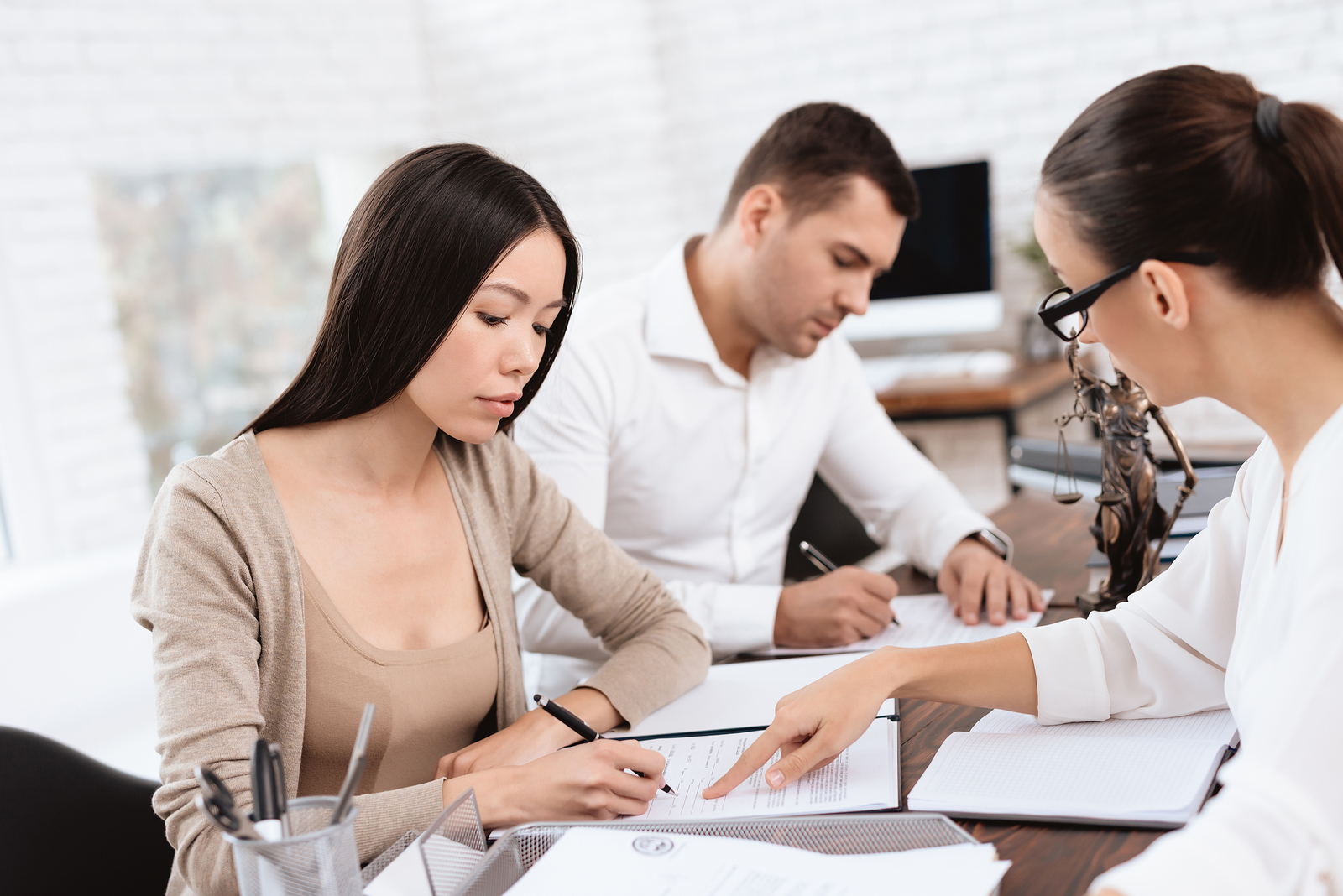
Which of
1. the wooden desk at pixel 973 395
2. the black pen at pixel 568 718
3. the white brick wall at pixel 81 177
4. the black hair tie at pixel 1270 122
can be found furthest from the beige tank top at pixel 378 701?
the white brick wall at pixel 81 177

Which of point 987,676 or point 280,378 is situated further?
point 280,378

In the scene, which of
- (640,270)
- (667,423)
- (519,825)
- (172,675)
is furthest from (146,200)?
(519,825)

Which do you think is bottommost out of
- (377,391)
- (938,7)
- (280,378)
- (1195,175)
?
(280,378)

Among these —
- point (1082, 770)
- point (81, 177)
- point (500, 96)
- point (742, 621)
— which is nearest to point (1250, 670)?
point (1082, 770)

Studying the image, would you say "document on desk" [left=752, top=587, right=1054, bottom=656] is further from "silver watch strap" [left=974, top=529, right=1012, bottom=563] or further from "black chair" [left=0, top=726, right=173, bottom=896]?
"black chair" [left=0, top=726, right=173, bottom=896]

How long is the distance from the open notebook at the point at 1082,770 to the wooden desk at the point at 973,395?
7.27ft

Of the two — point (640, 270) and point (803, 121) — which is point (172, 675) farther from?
point (640, 270)

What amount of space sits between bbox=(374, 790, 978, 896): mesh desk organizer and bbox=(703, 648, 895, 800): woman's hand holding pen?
119mm

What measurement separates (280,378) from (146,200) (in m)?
0.75

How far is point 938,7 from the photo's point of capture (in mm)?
3721

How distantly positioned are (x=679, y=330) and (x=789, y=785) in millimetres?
1064

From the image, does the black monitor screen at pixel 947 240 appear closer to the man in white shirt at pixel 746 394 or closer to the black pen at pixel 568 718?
the man in white shirt at pixel 746 394

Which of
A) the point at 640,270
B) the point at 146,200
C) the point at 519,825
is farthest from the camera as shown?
the point at 640,270

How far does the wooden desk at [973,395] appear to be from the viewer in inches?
124
